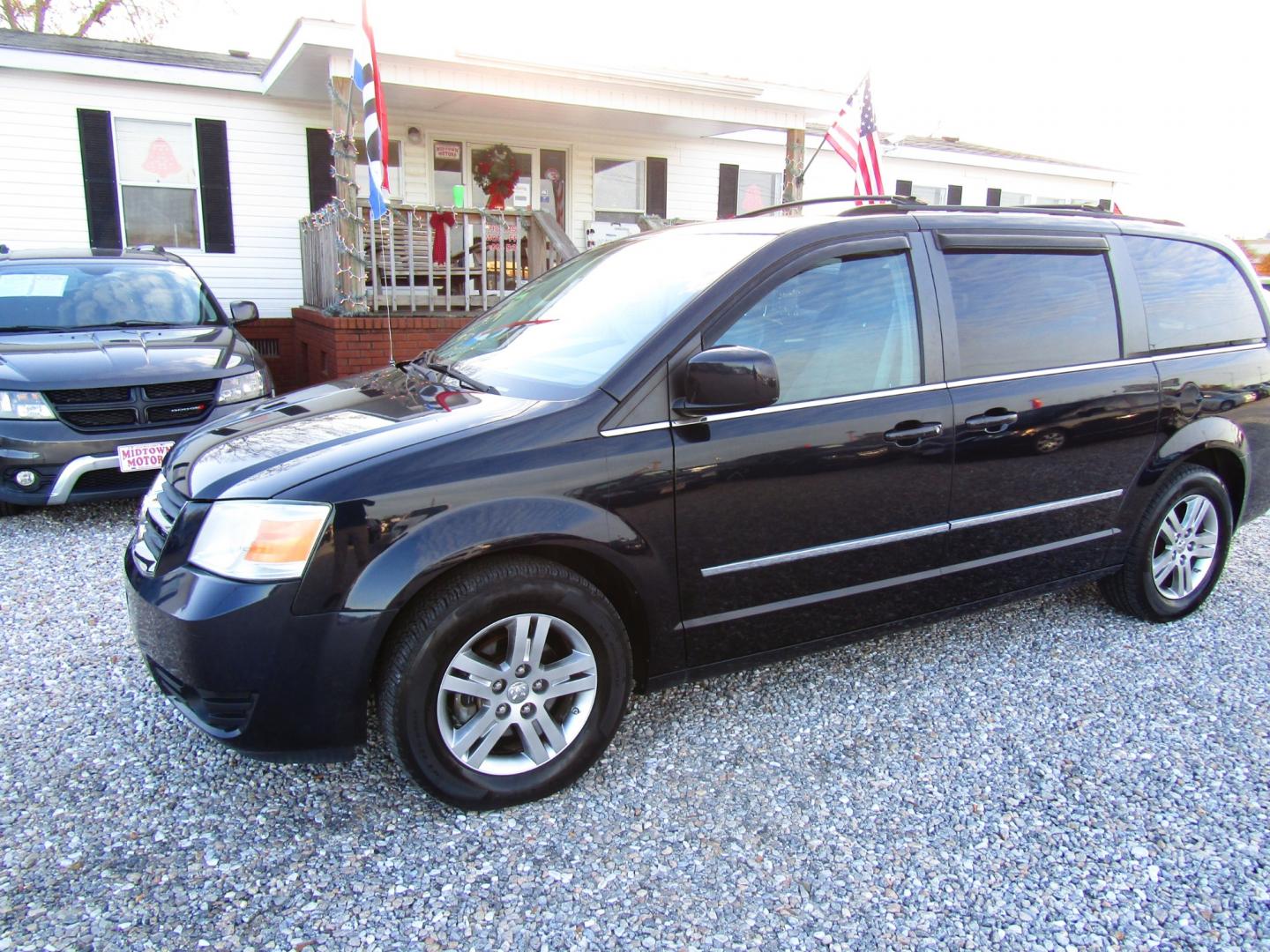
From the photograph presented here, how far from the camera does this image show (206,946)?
79.0 inches

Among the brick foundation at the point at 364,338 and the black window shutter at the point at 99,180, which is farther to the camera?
the black window shutter at the point at 99,180

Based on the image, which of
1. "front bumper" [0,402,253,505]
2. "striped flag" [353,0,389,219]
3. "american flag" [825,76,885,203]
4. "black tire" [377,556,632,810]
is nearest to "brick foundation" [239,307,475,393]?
"striped flag" [353,0,389,219]

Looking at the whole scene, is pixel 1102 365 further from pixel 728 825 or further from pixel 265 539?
pixel 265 539

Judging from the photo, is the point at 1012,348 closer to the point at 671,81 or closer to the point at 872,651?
the point at 872,651

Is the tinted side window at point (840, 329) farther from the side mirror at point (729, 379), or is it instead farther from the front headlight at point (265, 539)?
the front headlight at point (265, 539)

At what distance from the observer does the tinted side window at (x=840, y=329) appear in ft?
9.38

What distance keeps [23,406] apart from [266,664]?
12.1 feet

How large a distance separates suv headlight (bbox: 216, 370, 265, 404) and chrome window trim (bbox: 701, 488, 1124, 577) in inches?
155

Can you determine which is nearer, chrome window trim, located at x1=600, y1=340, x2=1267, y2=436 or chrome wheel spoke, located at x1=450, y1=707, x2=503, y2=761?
chrome wheel spoke, located at x1=450, y1=707, x2=503, y2=761

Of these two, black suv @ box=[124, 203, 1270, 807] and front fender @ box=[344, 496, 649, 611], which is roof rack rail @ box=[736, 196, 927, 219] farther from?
front fender @ box=[344, 496, 649, 611]

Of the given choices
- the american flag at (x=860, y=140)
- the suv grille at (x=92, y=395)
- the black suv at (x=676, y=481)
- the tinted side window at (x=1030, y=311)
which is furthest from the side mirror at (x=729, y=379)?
the american flag at (x=860, y=140)

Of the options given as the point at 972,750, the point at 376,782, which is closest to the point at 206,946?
the point at 376,782

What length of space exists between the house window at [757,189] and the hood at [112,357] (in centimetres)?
955

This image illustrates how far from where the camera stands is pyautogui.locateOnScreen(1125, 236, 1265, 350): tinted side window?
3674 mm
